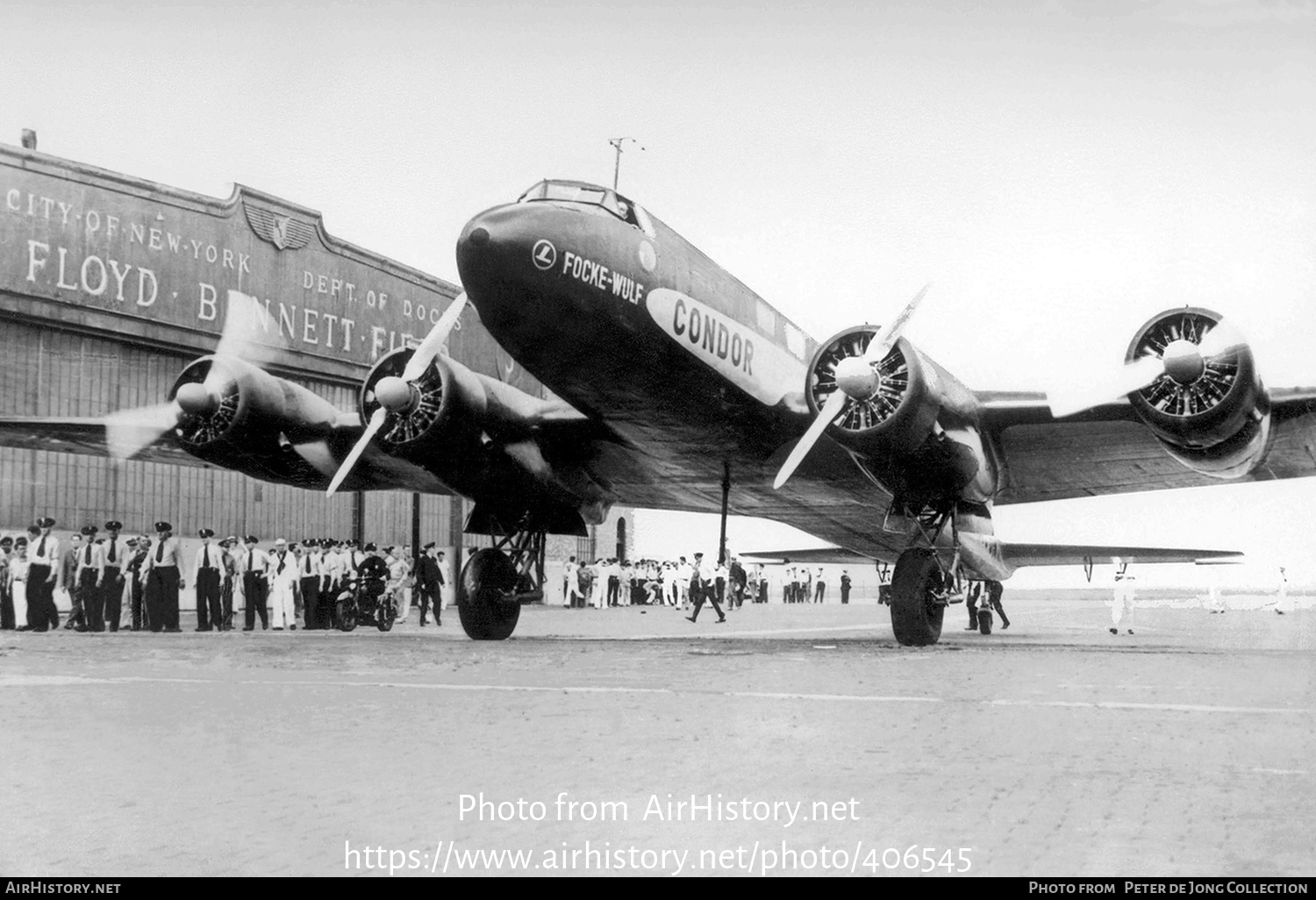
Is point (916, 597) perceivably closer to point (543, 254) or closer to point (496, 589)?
point (496, 589)

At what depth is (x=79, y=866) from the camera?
4.73 meters

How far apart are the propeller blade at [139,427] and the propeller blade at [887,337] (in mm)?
9689

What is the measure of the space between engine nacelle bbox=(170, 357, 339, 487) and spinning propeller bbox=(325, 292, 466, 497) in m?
1.33

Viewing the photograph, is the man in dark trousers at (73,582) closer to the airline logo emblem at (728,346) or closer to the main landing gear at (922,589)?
the airline logo emblem at (728,346)

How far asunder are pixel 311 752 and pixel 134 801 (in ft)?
4.76

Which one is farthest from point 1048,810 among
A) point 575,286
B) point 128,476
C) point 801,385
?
point 128,476

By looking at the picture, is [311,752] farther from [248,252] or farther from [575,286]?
[248,252]

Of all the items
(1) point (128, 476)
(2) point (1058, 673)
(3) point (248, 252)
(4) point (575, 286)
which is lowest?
(2) point (1058, 673)

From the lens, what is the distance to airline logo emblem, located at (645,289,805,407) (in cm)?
1423

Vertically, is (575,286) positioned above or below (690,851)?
above

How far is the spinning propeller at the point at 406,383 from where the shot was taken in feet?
52.0

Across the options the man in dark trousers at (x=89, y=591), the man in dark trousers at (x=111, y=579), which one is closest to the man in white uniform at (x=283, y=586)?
the man in dark trousers at (x=111, y=579)

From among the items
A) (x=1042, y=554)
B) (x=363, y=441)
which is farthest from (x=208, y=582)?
(x=1042, y=554)

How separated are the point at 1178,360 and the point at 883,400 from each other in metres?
3.28
